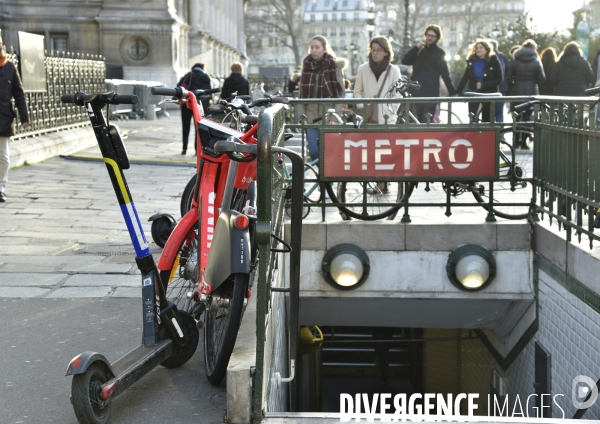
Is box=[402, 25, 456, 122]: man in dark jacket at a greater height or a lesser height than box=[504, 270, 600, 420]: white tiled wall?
greater

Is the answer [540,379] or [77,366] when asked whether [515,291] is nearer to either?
[540,379]

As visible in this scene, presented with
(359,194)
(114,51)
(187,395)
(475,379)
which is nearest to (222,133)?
(187,395)

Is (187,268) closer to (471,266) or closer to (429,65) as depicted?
(471,266)

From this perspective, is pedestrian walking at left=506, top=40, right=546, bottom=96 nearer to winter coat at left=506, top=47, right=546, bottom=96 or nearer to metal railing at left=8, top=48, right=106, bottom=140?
winter coat at left=506, top=47, right=546, bottom=96

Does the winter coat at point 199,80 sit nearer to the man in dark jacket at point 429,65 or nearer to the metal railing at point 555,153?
the man in dark jacket at point 429,65

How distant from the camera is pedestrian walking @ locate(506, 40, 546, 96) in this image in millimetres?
16302

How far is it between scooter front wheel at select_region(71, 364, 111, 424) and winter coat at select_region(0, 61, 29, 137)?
7116mm

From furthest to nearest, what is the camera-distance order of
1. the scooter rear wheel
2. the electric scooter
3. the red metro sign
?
the red metro sign → the scooter rear wheel → the electric scooter

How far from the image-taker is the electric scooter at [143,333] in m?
4.11

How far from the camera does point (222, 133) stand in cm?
525

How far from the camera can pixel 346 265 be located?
8078mm

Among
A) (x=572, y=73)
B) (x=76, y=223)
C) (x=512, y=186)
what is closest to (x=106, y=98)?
(x=512, y=186)

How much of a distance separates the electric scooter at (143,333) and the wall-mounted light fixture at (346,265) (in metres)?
3.13

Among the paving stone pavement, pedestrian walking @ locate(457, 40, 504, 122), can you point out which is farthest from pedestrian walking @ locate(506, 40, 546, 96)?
the paving stone pavement
